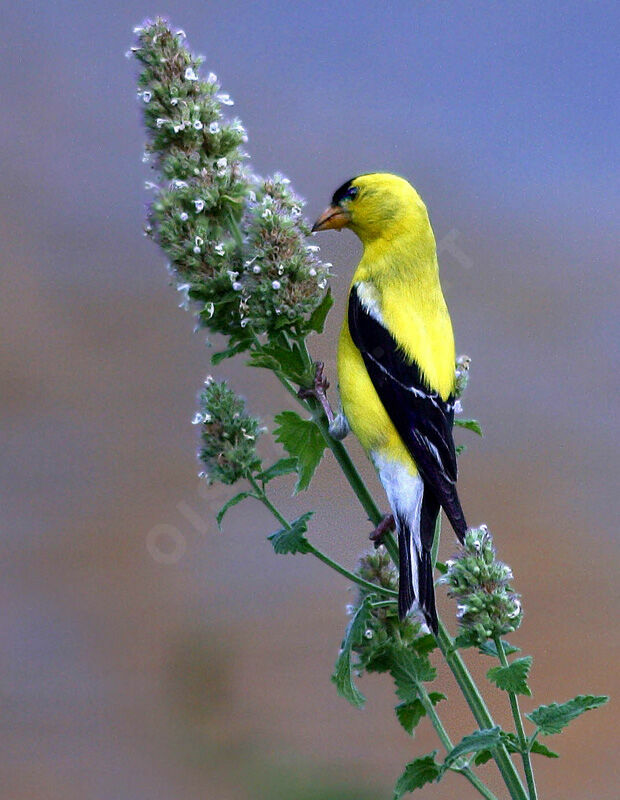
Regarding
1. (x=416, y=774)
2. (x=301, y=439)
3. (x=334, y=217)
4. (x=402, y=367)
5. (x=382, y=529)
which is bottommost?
(x=416, y=774)

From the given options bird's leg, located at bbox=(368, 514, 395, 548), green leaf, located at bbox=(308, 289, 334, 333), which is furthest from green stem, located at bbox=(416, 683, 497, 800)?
green leaf, located at bbox=(308, 289, 334, 333)

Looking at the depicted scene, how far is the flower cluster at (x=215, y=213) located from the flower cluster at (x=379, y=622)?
1.48 ft

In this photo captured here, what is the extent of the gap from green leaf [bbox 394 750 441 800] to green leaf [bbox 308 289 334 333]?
73cm

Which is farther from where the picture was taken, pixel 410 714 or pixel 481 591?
pixel 410 714

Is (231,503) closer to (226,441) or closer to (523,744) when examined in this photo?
(226,441)

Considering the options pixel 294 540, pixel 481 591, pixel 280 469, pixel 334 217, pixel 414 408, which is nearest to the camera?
pixel 481 591

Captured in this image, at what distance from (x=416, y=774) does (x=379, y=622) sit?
26cm

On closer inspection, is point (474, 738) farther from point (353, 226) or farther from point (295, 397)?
point (353, 226)

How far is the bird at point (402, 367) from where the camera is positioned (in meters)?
1.46

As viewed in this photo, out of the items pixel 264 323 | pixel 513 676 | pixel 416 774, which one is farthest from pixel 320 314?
pixel 416 774

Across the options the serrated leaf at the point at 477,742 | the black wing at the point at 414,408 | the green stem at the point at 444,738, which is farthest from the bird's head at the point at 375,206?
the serrated leaf at the point at 477,742

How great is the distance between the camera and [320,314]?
1.46 m

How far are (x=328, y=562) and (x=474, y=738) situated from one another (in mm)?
346

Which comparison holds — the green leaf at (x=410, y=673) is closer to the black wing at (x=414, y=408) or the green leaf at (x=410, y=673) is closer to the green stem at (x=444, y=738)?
the green stem at (x=444, y=738)
